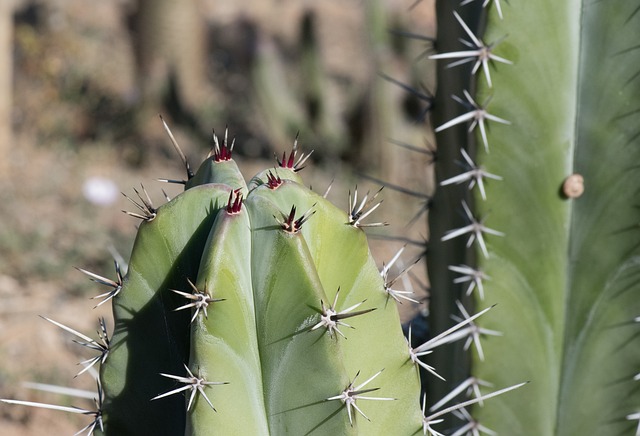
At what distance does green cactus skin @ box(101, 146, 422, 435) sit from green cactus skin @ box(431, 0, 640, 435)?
1.86 ft

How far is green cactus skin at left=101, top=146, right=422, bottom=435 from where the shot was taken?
1253mm

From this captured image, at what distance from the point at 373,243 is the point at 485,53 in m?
3.73

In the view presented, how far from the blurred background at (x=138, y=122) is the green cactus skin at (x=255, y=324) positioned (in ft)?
8.13

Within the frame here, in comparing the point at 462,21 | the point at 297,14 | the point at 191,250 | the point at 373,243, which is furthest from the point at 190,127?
the point at 191,250

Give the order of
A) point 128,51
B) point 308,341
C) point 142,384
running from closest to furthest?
point 308,341 → point 142,384 → point 128,51

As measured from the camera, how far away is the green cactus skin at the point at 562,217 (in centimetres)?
179

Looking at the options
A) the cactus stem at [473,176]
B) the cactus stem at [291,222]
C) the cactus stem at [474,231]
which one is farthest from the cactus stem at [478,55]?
the cactus stem at [291,222]

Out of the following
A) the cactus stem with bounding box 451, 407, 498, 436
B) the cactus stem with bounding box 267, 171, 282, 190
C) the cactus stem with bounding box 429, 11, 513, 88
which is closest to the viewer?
the cactus stem with bounding box 267, 171, 282, 190

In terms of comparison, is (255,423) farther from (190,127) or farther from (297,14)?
(297,14)

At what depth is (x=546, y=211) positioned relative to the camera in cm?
188

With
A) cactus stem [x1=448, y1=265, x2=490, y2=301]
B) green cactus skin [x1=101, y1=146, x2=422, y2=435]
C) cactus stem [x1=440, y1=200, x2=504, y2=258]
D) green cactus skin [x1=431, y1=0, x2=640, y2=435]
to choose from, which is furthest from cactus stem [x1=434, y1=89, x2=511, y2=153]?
green cactus skin [x1=101, y1=146, x2=422, y2=435]

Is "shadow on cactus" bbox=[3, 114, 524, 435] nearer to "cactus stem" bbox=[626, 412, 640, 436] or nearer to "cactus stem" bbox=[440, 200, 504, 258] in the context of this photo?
"cactus stem" bbox=[440, 200, 504, 258]

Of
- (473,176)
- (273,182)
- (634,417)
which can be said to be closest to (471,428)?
(634,417)

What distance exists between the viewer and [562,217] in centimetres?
188
